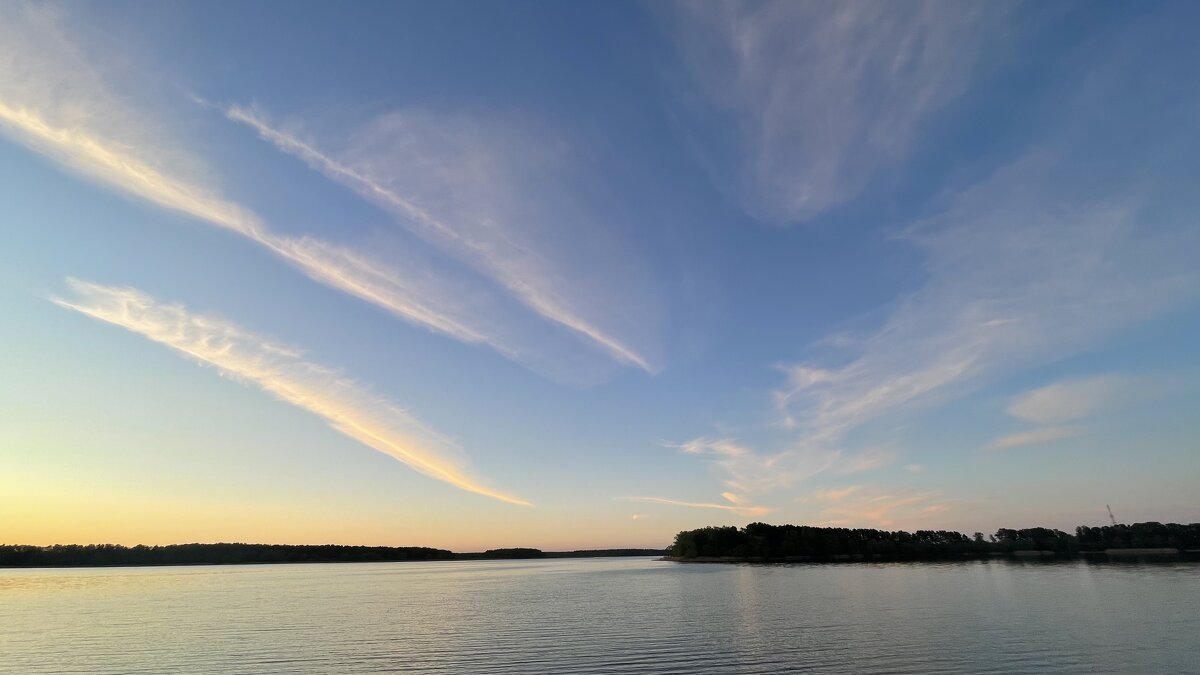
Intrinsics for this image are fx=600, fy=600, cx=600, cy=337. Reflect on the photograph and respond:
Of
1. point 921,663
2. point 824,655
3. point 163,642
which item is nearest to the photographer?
point 921,663

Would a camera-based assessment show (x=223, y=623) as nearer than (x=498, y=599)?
Yes

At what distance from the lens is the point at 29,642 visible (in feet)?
145

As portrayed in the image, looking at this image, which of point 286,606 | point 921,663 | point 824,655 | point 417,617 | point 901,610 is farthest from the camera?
point 286,606

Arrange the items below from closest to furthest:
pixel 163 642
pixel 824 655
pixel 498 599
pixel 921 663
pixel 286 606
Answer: pixel 921 663, pixel 824 655, pixel 163 642, pixel 286 606, pixel 498 599

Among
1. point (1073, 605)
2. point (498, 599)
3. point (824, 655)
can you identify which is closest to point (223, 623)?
point (498, 599)

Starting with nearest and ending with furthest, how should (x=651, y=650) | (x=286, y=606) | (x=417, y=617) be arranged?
(x=651, y=650) → (x=417, y=617) → (x=286, y=606)

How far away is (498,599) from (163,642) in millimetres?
40173

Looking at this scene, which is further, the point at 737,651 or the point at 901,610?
the point at 901,610

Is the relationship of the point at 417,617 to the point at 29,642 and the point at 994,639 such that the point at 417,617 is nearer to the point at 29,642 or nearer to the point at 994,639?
the point at 29,642

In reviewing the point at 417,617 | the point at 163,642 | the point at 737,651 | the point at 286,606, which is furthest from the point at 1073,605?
the point at 286,606

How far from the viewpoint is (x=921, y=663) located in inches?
1228

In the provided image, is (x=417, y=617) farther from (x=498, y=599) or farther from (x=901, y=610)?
(x=901, y=610)

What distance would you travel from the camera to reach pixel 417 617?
57438 mm

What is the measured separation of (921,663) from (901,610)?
2485 centimetres
